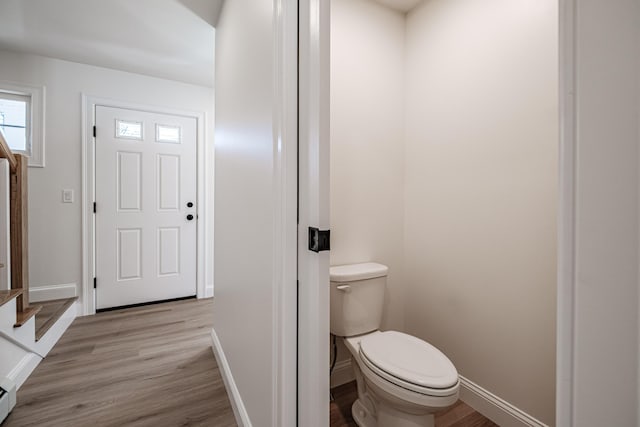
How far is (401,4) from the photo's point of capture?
1.78 metres

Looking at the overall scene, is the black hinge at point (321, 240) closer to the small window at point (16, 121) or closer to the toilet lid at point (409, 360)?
the toilet lid at point (409, 360)

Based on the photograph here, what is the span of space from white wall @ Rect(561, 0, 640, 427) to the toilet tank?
117 cm

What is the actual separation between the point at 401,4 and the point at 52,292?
3.58 m

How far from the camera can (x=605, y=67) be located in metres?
0.27

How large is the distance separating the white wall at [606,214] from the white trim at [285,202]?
0.68 m

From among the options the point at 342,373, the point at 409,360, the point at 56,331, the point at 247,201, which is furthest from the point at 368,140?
the point at 56,331

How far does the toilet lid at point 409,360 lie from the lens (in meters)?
1.03

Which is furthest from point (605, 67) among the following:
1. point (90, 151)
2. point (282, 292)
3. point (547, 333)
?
point (90, 151)

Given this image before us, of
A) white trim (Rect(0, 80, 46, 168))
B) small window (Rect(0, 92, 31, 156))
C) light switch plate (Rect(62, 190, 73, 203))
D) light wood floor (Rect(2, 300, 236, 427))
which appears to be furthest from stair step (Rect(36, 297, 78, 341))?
small window (Rect(0, 92, 31, 156))

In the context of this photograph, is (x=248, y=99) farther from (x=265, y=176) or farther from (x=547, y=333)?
(x=547, y=333)

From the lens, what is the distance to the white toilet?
3.33 ft

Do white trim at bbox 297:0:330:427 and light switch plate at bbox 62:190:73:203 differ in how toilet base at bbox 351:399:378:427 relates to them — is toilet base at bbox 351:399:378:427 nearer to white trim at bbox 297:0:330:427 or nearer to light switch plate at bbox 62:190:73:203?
white trim at bbox 297:0:330:427

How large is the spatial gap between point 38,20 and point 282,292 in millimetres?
2662

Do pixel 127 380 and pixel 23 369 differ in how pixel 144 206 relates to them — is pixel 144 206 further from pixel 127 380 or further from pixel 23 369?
pixel 127 380
